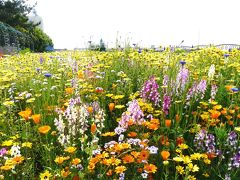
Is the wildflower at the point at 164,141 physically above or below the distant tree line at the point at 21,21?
below

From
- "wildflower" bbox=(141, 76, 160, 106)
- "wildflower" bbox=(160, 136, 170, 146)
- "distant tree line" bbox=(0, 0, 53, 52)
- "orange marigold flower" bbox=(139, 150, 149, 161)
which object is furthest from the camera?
"distant tree line" bbox=(0, 0, 53, 52)

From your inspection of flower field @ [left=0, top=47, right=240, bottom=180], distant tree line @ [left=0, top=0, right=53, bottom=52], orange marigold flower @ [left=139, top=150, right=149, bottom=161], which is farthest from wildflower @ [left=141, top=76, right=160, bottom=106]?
distant tree line @ [left=0, top=0, right=53, bottom=52]

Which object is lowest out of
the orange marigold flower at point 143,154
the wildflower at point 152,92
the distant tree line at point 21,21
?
the orange marigold flower at point 143,154

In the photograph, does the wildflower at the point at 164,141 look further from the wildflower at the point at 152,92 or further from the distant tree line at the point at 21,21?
the distant tree line at the point at 21,21

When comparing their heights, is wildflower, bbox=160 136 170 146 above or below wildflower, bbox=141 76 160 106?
below

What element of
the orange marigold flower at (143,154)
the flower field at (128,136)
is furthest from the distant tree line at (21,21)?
the orange marigold flower at (143,154)

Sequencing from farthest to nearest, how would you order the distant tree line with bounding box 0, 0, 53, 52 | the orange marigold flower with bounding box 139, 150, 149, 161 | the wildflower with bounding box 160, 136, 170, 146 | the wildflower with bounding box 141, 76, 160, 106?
the distant tree line with bounding box 0, 0, 53, 52
the wildflower with bounding box 141, 76, 160, 106
the wildflower with bounding box 160, 136, 170, 146
the orange marigold flower with bounding box 139, 150, 149, 161

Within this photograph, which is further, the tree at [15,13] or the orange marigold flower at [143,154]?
the tree at [15,13]

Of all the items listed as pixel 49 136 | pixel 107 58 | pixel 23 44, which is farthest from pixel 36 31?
pixel 49 136

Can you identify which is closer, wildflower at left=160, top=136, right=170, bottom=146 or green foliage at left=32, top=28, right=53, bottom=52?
wildflower at left=160, top=136, right=170, bottom=146

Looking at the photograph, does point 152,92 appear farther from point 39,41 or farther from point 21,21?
point 21,21

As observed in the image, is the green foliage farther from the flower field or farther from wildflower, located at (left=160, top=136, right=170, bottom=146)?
wildflower, located at (left=160, top=136, right=170, bottom=146)

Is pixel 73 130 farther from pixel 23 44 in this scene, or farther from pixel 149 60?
pixel 23 44

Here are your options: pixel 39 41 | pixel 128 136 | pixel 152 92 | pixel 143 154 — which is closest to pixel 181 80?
pixel 152 92
